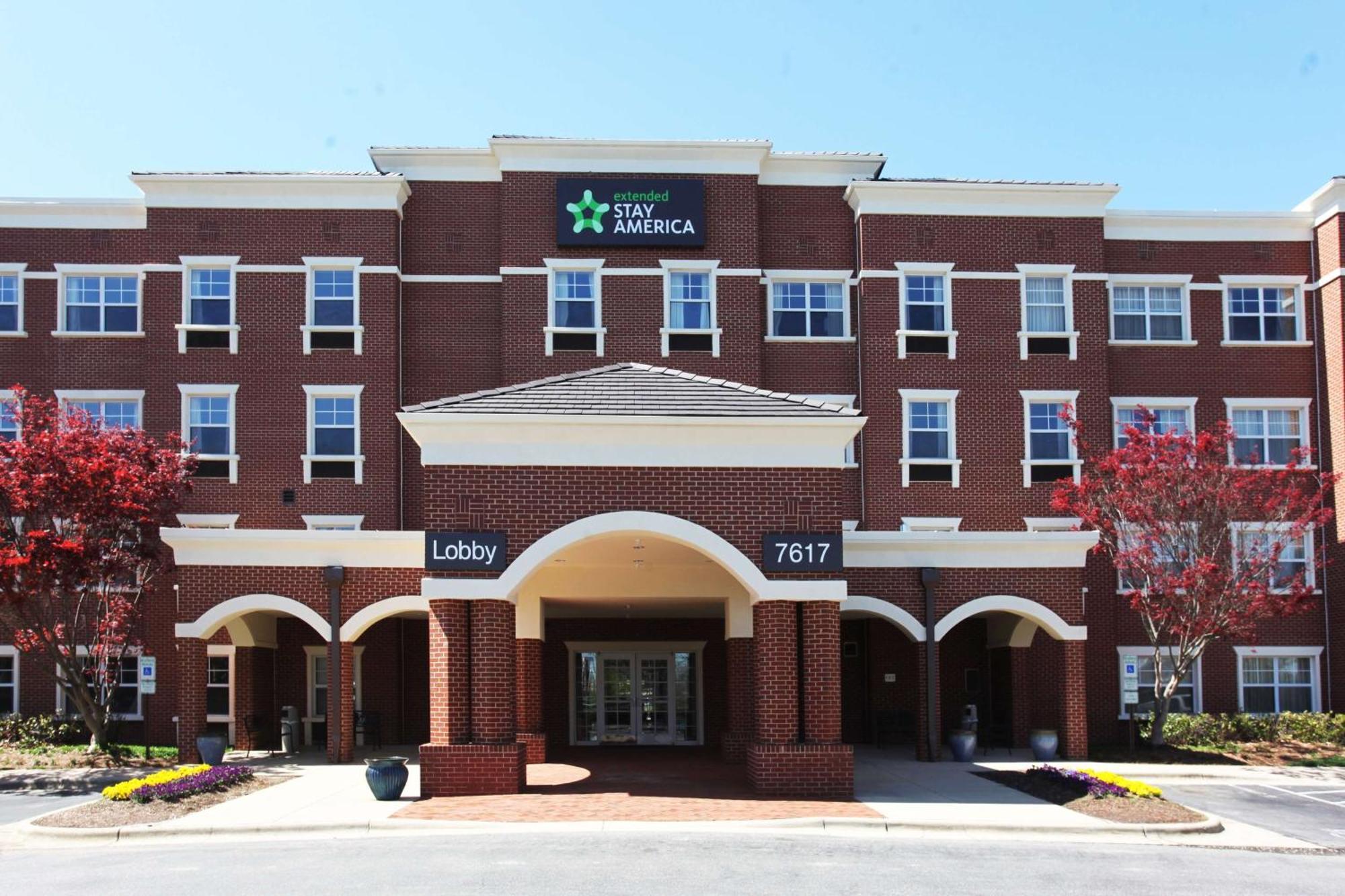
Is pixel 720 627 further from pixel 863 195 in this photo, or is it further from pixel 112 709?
pixel 112 709

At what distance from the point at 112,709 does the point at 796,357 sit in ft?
56.5

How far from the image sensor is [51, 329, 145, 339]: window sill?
1212 inches

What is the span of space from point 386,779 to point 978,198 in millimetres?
19778

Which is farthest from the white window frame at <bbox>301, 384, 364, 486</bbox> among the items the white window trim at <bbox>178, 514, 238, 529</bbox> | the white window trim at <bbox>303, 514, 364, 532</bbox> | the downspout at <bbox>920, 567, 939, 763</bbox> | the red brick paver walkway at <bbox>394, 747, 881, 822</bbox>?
the downspout at <bbox>920, 567, 939, 763</bbox>

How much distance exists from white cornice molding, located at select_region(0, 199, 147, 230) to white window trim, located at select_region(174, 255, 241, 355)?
1.63 m

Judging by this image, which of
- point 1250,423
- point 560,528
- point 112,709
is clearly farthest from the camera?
point 1250,423

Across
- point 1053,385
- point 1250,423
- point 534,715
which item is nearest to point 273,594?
point 534,715

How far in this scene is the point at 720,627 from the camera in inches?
1213

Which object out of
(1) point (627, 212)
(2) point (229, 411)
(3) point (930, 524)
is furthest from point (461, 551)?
(3) point (930, 524)

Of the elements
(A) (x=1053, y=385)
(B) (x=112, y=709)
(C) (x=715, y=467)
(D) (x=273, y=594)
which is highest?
(A) (x=1053, y=385)

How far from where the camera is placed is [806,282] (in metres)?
32.0

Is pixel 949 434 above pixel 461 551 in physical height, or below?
above

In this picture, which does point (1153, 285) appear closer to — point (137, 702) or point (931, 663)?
point (931, 663)

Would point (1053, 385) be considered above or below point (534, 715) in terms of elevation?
above
